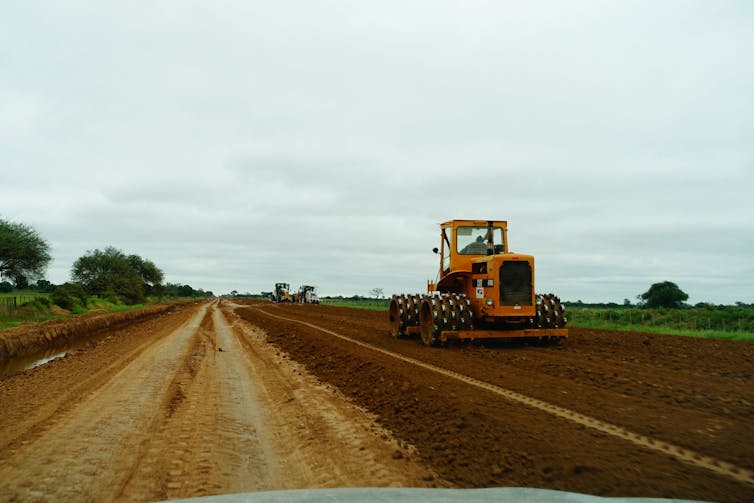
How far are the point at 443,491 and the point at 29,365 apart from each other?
16.1 meters

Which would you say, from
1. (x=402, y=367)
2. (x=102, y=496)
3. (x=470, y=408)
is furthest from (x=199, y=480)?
(x=402, y=367)

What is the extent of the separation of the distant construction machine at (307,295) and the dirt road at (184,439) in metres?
60.2

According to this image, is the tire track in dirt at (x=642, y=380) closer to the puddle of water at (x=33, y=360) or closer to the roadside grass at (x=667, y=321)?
the roadside grass at (x=667, y=321)

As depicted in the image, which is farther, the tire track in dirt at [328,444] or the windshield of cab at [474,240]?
the windshield of cab at [474,240]

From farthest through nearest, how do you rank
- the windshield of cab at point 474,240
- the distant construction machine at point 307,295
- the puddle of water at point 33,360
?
the distant construction machine at point 307,295
the windshield of cab at point 474,240
the puddle of water at point 33,360

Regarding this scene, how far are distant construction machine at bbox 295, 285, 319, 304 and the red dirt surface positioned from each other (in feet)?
192

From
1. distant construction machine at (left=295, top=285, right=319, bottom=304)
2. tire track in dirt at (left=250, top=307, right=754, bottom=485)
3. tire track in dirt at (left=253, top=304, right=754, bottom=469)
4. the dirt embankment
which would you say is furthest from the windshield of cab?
distant construction machine at (left=295, top=285, right=319, bottom=304)

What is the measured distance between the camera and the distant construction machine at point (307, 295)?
70.7 metres

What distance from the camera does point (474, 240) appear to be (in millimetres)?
15109

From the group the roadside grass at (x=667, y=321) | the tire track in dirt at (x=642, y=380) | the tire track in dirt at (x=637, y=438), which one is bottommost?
the tire track in dirt at (x=637, y=438)

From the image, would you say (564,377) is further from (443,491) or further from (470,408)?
(443,491)

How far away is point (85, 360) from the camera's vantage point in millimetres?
13500

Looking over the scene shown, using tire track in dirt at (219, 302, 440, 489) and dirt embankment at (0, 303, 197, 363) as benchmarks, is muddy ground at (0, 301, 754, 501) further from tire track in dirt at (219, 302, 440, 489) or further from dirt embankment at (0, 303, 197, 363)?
dirt embankment at (0, 303, 197, 363)

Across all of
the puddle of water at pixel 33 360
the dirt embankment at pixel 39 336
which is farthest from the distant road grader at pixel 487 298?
the dirt embankment at pixel 39 336
